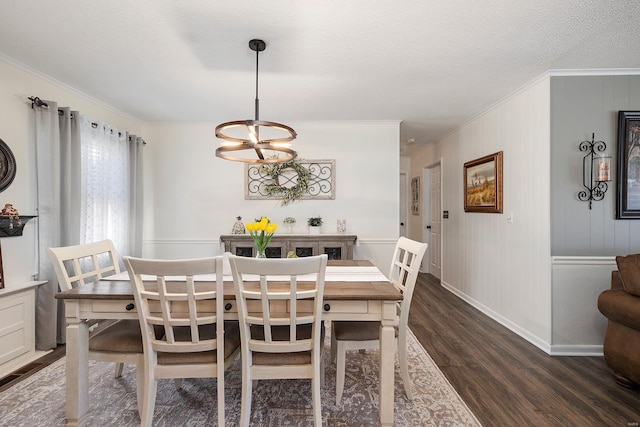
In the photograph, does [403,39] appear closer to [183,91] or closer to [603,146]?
[603,146]

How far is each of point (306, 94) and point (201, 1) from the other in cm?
148

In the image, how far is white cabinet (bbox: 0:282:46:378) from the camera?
2.29 meters

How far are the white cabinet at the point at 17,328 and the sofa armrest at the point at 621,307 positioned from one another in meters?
4.35

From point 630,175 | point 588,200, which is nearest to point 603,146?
point 630,175

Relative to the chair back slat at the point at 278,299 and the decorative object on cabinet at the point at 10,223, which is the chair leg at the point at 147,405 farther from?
the decorative object on cabinet at the point at 10,223

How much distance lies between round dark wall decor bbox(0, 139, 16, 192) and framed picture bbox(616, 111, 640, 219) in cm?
498

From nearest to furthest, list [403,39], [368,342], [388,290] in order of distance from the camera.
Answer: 1. [388,290]
2. [368,342]
3. [403,39]

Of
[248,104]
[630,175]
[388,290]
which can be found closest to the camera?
[388,290]

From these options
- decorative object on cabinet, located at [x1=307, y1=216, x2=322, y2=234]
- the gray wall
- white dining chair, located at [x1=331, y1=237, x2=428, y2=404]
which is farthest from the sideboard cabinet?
the gray wall

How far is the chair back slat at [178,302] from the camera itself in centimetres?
141

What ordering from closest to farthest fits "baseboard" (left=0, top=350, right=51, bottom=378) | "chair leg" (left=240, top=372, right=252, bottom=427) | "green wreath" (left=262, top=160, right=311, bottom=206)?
1. "chair leg" (left=240, top=372, right=252, bottom=427)
2. "baseboard" (left=0, top=350, right=51, bottom=378)
3. "green wreath" (left=262, top=160, right=311, bottom=206)

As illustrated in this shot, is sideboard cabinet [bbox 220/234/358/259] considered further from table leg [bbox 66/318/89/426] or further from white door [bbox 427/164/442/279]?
white door [bbox 427/164/442/279]

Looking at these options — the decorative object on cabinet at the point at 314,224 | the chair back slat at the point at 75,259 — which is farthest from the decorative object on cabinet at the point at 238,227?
the chair back slat at the point at 75,259

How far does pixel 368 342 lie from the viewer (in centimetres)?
185
